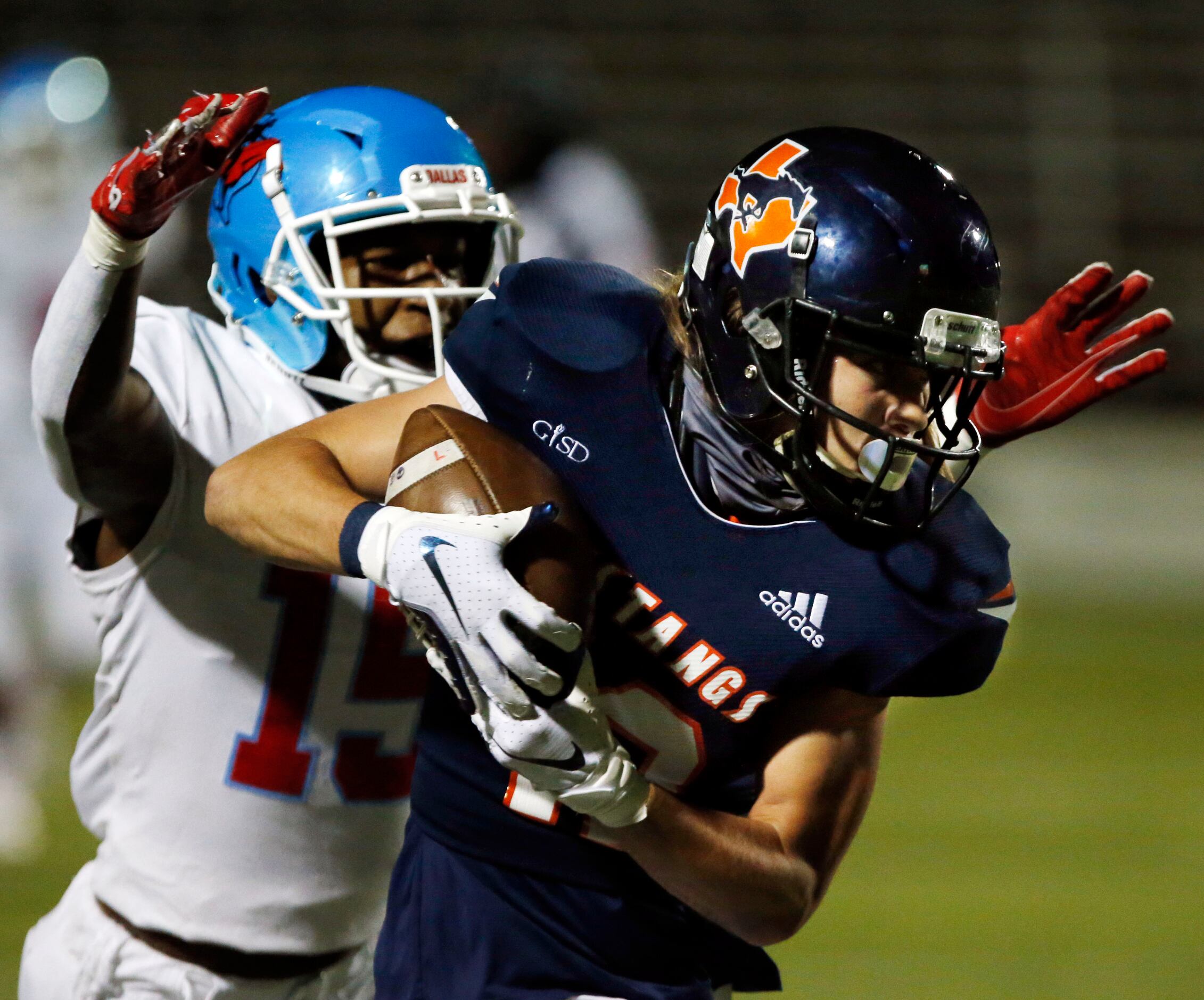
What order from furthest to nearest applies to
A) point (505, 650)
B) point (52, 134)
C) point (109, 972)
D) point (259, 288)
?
point (52, 134), point (259, 288), point (109, 972), point (505, 650)

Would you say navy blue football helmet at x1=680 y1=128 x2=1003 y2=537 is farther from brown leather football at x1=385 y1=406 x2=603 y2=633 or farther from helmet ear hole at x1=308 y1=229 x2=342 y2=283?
helmet ear hole at x1=308 y1=229 x2=342 y2=283

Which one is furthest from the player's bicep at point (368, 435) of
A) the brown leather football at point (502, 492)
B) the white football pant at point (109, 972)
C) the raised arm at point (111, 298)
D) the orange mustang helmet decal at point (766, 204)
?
the white football pant at point (109, 972)

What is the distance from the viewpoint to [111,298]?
1.82m

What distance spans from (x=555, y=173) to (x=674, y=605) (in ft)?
13.1

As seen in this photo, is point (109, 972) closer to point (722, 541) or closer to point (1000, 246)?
point (722, 541)

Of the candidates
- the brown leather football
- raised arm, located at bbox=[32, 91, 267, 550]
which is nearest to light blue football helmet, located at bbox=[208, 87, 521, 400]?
raised arm, located at bbox=[32, 91, 267, 550]

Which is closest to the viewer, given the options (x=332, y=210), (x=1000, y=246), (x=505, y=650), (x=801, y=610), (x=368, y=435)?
(x=505, y=650)

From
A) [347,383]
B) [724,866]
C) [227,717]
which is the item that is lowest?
[227,717]

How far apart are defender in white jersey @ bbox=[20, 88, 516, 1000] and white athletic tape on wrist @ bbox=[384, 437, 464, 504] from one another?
0.51 metres

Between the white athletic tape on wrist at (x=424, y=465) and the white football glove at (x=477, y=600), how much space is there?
103 millimetres

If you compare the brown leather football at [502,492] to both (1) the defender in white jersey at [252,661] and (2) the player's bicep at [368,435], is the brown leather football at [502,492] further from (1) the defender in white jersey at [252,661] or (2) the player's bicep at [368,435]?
(1) the defender in white jersey at [252,661]

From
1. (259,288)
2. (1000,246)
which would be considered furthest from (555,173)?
(1000,246)

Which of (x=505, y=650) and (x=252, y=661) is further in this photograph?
(x=252, y=661)

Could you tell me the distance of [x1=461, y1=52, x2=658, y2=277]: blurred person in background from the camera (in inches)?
209
